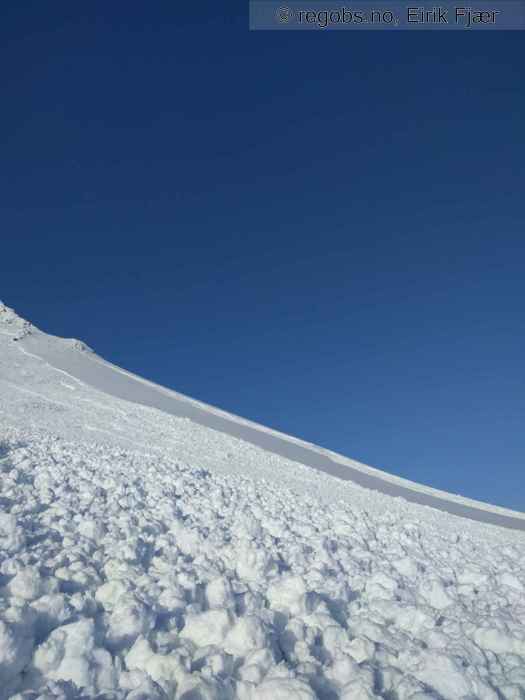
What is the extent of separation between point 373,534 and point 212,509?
102 inches

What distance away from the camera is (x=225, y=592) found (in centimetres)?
407

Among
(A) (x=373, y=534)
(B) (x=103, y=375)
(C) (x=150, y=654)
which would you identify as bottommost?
(C) (x=150, y=654)

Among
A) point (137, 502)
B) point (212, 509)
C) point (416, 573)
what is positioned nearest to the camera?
point (416, 573)

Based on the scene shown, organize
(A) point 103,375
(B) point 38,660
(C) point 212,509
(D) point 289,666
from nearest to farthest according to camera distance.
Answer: (B) point 38,660 → (D) point 289,666 → (C) point 212,509 → (A) point 103,375

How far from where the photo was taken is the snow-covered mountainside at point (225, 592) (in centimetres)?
296

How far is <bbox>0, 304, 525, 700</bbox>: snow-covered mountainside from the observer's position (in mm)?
2963

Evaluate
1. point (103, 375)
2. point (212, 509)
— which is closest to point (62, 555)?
point (212, 509)

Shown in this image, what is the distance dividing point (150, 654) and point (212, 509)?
4.11 meters

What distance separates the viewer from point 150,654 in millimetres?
3078

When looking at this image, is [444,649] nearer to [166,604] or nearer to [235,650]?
[235,650]

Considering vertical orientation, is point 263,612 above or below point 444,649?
below

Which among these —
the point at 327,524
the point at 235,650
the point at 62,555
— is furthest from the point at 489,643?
→ the point at 327,524

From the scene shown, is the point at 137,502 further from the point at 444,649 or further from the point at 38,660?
the point at 444,649

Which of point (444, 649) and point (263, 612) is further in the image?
point (263, 612)
